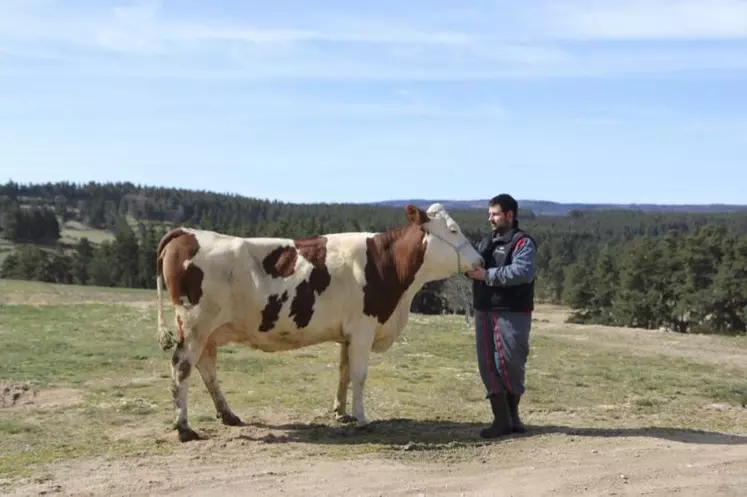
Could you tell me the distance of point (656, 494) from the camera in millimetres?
7230

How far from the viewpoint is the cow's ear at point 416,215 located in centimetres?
1024

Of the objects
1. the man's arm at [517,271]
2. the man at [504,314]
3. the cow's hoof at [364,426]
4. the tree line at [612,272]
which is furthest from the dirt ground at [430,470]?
the tree line at [612,272]

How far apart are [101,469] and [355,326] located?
3574 millimetres

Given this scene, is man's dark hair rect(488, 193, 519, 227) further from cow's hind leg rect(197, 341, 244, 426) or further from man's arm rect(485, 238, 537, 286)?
cow's hind leg rect(197, 341, 244, 426)

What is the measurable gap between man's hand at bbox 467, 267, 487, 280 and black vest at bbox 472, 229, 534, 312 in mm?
279

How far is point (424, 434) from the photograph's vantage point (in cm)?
998

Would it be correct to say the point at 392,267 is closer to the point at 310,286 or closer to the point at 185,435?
the point at 310,286

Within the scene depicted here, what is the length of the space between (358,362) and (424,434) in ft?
4.11

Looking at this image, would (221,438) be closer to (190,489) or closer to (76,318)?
(190,489)

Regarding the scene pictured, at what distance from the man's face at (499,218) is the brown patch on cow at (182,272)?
12.3ft

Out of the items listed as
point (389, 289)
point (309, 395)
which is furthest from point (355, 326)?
point (309, 395)

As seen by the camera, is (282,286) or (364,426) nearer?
(282,286)

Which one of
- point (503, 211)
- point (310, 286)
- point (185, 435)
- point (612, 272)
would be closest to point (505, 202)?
point (503, 211)

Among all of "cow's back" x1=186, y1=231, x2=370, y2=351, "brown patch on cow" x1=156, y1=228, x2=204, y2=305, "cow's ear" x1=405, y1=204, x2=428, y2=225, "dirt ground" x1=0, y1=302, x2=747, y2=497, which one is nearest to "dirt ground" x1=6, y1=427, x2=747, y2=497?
"dirt ground" x1=0, y1=302, x2=747, y2=497
